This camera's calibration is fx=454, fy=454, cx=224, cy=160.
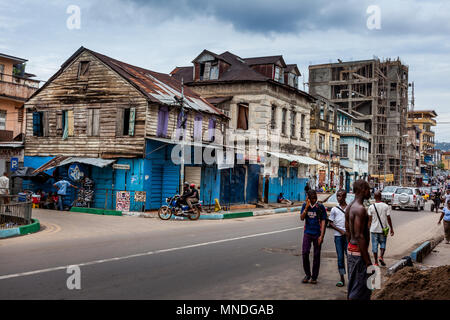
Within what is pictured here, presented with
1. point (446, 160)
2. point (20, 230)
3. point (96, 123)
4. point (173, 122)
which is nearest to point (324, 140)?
point (173, 122)

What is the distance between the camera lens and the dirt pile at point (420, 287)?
6.41 metres

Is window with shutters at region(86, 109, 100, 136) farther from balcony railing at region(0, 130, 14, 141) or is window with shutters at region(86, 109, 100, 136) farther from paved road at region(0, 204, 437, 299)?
balcony railing at region(0, 130, 14, 141)

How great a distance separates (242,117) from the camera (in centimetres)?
3475

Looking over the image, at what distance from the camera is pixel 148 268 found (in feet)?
29.5

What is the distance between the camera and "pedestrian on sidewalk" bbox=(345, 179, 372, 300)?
574 cm

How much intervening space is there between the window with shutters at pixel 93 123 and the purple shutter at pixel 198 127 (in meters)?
5.88

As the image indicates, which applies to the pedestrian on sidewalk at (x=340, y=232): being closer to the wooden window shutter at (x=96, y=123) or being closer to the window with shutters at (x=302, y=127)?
the wooden window shutter at (x=96, y=123)

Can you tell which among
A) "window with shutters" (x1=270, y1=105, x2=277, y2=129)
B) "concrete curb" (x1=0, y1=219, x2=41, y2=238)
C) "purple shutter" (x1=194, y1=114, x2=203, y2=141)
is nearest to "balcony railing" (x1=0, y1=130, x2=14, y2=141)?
"purple shutter" (x1=194, y1=114, x2=203, y2=141)

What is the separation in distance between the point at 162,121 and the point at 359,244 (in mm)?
20263

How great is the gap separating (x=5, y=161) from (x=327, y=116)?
115ft

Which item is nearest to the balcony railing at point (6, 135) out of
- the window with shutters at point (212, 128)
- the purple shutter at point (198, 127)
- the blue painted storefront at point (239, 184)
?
the purple shutter at point (198, 127)
